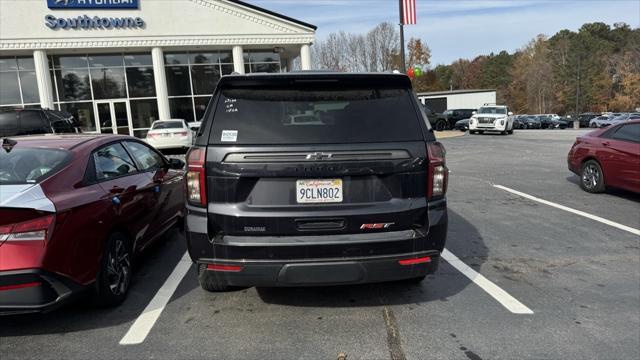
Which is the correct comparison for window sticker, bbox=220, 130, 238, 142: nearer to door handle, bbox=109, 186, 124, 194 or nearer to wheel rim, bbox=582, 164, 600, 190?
door handle, bbox=109, 186, 124, 194

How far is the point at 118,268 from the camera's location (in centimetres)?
413

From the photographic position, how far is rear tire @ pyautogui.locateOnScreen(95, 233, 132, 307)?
3.82 meters

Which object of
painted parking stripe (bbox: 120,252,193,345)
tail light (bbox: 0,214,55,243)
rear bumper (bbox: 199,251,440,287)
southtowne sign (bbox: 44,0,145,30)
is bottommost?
painted parking stripe (bbox: 120,252,193,345)

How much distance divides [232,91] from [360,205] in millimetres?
1306

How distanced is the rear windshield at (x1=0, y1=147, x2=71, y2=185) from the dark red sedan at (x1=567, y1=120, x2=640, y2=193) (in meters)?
8.61

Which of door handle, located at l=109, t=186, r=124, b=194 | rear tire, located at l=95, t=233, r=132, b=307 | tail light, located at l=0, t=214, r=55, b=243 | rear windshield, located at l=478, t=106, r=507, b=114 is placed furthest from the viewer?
rear windshield, located at l=478, t=106, r=507, b=114

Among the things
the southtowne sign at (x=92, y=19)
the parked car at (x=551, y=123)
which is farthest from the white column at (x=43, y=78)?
the parked car at (x=551, y=123)

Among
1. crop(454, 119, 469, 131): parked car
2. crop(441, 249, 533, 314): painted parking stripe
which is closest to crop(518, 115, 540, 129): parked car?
crop(454, 119, 469, 131): parked car

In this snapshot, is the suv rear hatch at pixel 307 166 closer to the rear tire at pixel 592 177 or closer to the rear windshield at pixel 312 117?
the rear windshield at pixel 312 117

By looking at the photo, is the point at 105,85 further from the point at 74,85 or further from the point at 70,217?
the point at 70,217

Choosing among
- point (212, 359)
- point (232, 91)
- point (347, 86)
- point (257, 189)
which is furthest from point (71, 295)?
point (347, 86)

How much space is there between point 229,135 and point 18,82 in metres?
27.7

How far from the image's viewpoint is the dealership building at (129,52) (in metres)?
24.2

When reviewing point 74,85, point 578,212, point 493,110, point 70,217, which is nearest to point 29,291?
point 70,217
